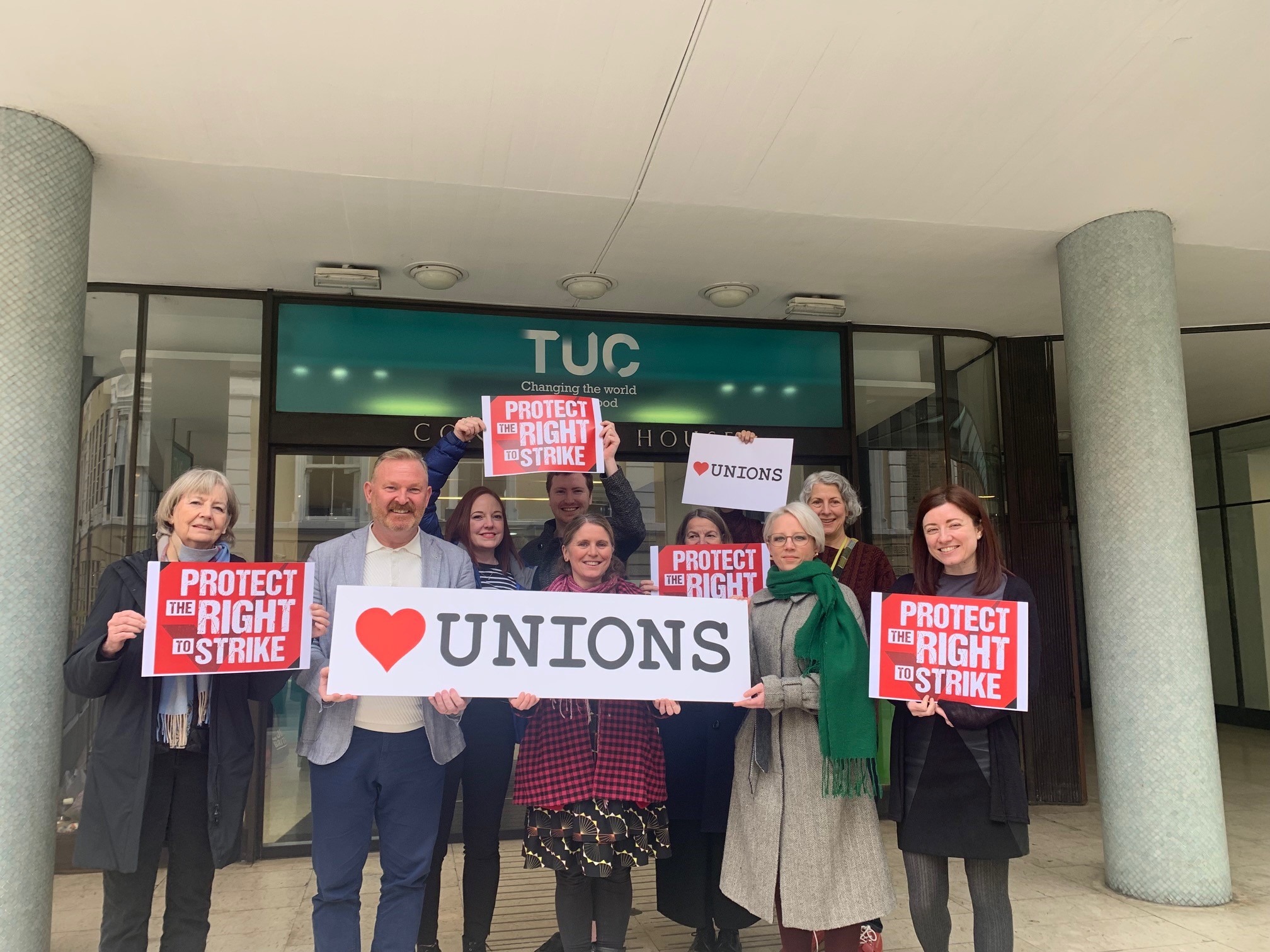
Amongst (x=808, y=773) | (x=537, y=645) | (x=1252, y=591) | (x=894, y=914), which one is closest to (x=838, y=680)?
(x=808, y=773)

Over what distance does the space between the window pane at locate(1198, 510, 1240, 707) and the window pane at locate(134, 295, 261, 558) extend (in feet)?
35.0


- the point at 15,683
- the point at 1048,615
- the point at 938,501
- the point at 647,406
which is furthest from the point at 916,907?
the point at 1048,615

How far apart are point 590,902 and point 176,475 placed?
372 cm

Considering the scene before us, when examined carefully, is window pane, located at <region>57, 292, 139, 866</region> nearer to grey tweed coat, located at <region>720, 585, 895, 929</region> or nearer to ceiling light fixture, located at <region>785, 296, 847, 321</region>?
grey tweed coat, located at <region>720, 585, 895, 929</region>

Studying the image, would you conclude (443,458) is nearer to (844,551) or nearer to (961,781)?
(844,551)

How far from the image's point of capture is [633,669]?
317 cm

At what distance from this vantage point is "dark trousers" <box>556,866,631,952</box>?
326 cm

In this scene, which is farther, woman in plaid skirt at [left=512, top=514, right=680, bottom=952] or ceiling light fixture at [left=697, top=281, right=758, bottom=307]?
ceiling light fixture at [left=697, top=281, right=758, bottom=307]

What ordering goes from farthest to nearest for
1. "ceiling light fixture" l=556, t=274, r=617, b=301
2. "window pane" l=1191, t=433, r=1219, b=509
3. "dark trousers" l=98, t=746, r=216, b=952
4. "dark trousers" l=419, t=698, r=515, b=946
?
"window pane" l=1191, t=433, r=1219, b=509 < "ceiling light fixture" l=556, t=274, r=617, b=301 < "dark trousers" l=419, t=698, r=515, b=946 < "dark trousers" l=98, t=746, r=216, b=952

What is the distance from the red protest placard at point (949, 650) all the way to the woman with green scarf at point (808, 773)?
9cm

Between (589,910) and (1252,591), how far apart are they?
1051 centimetres

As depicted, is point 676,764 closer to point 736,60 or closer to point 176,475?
point 736,60

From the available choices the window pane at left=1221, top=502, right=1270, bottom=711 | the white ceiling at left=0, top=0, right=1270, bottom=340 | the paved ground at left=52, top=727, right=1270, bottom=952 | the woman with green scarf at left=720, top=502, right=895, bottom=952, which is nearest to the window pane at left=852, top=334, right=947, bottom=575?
the white ceiling at left=0, top=0, right=1270, bottom=340

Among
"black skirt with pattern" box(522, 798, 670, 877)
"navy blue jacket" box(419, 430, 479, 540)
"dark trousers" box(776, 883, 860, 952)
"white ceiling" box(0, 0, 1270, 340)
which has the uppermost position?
"white ceiling" box(0, 0, 1270, 340)
